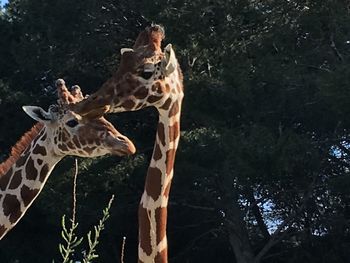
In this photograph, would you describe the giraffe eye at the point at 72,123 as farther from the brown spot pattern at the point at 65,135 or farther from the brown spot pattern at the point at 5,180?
the brown spot pattern at the point at 5,180

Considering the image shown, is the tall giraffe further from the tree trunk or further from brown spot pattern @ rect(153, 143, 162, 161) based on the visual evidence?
the tree trunk

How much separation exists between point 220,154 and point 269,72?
5.14 ft

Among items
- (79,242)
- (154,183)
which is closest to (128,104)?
(154,183)

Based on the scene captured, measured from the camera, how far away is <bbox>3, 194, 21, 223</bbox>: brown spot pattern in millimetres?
6273

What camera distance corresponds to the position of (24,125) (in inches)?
694

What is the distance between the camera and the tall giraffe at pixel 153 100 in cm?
537

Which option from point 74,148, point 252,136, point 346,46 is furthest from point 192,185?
point 74,148

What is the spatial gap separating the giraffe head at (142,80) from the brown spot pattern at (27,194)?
1.10 meters

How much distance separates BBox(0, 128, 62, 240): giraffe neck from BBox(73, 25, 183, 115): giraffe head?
0.98 m

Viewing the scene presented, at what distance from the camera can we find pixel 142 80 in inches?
216

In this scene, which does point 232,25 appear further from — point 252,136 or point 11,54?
point 11,54

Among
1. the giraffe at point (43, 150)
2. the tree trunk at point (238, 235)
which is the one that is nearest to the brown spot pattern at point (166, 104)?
the giraffe at point (43, 150)

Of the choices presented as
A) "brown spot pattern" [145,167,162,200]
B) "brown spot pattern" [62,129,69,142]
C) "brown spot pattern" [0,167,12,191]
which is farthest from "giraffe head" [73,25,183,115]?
"brown spot pattern" [0,167,12,191]

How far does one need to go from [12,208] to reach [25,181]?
0.71 ft
